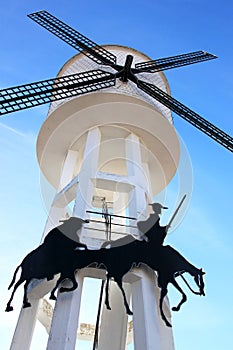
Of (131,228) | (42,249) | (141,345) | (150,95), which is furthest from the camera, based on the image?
(150,95)

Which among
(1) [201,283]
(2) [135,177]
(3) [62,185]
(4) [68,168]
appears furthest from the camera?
(4) [68,168]

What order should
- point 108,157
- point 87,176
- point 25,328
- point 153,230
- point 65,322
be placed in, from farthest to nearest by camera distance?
point 108,157 → point 87,176 → point 153,230 → point 25,328 → point 65,322

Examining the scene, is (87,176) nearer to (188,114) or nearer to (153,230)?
(153,230)

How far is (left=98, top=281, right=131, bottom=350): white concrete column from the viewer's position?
7.43 metres

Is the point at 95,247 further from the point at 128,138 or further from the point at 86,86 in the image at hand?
the point at 86,86

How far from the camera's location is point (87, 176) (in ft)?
25.8

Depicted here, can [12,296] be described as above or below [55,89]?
below

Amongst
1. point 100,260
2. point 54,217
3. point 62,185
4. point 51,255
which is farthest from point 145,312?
point 62,185

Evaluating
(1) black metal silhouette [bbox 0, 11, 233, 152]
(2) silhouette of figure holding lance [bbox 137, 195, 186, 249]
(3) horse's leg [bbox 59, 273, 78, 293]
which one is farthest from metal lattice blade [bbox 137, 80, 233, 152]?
(3) horse's leg [bbox 59, 273, 78, 293]

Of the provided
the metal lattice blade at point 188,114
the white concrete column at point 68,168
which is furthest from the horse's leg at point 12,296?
the metal lattice blade at point 188,114

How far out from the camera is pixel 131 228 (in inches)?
280

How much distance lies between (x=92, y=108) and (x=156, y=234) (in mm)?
4347

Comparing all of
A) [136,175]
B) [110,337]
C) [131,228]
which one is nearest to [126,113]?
[136,175]

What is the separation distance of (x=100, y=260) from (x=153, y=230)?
53.1 inches
